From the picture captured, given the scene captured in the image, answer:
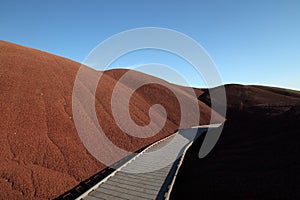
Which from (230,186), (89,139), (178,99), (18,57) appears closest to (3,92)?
(89,139)

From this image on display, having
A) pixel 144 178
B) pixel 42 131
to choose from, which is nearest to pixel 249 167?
pixel 144 178

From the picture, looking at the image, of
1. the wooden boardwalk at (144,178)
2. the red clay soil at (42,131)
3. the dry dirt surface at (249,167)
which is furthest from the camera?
the dry dirt surface at (249,167)

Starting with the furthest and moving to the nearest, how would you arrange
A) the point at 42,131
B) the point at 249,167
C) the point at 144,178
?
the point at 42,131 < the point at 249,167 < the point at 144,178

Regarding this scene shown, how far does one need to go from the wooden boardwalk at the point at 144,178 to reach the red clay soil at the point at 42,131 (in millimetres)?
1655

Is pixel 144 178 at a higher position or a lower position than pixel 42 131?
lower

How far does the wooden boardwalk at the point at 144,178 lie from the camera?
7.66 m

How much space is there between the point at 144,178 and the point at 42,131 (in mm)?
7366

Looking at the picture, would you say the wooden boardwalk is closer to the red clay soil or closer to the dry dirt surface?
the dry dirt surface

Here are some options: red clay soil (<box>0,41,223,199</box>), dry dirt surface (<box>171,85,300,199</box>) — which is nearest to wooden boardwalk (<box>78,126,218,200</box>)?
dry dirt surface (<box>171,85,300,199</box>)

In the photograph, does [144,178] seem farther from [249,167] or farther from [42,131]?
[42,131]

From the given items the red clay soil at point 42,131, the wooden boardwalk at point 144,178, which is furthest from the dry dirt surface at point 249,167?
the red clay soil at point 42,131

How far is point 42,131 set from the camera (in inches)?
480

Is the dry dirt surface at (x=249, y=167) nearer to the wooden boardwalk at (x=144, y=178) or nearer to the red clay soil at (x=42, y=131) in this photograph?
the wooden boardwalk at (x=144, y=178)

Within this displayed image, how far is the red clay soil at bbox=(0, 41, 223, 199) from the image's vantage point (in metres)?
8.57
